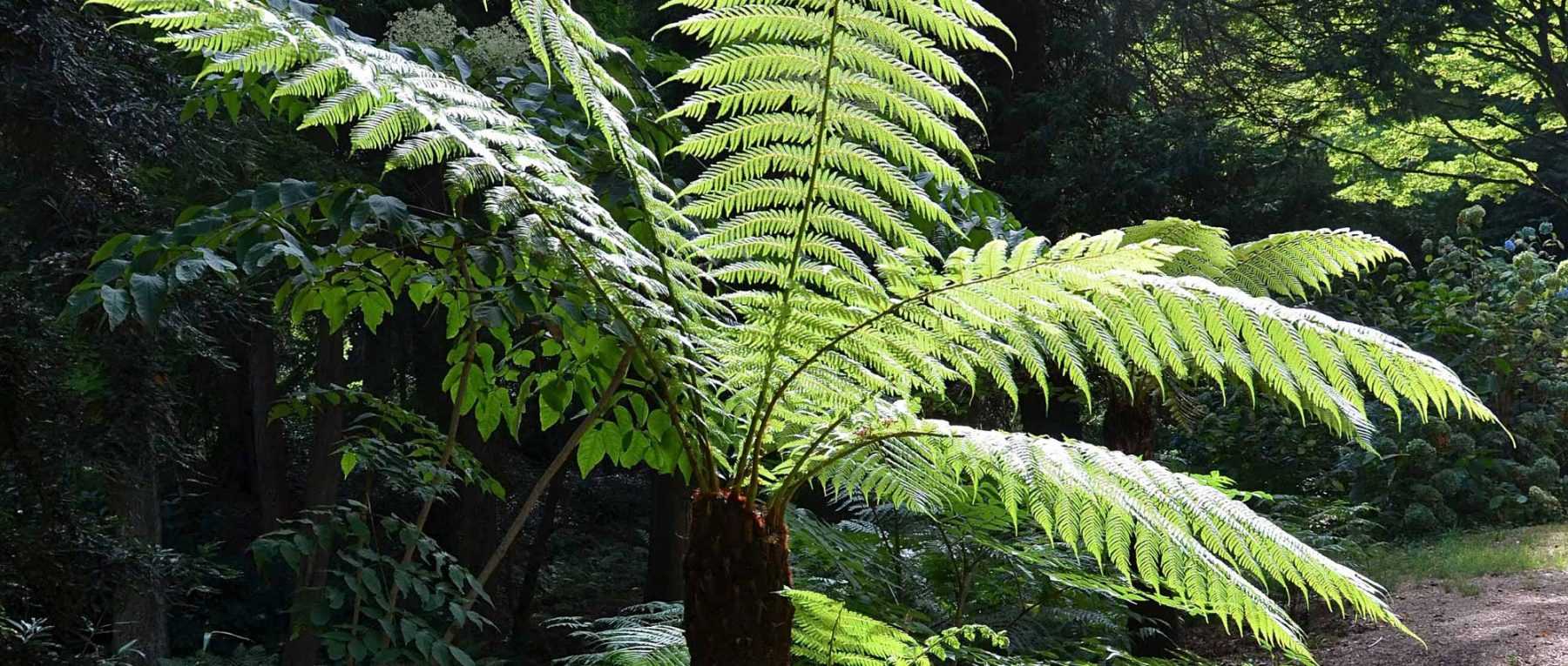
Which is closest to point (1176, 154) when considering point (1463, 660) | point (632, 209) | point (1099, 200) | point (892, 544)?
point (1099, 200)

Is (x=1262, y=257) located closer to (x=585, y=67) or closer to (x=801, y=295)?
(x=801, y=295)

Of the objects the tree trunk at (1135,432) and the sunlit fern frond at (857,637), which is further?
the tree trunk at (1135,432)

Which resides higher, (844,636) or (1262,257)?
(1262,257)

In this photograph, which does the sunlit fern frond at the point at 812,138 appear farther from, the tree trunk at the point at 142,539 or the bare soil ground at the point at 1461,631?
the bare soil ground at the point at 1461,631

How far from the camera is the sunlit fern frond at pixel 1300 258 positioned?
7.34 feet

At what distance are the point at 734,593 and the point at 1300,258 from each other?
1.53 metres

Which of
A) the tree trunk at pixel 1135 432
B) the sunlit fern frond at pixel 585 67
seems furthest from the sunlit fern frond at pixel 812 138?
the tree trunk at pixel 1135 432

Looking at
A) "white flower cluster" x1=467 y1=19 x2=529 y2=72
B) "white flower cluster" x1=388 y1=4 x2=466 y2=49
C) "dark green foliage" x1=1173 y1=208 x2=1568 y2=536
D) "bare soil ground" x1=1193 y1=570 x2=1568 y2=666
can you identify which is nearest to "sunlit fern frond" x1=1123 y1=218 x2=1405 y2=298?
"white flower cluster" x1=467 y1=19 x2=529 y2=72

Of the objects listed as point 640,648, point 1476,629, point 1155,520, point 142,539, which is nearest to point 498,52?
point 640,648

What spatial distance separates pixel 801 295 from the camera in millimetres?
1995

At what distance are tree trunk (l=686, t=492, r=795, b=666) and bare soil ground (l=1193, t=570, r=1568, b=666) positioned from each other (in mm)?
3173

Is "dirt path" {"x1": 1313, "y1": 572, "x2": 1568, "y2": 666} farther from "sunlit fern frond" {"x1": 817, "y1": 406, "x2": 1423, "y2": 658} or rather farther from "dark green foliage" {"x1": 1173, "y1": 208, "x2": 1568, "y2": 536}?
"sunlit fern frond" {"x1": 817, "y1": 406, "x2": 1423, "y2": 658}

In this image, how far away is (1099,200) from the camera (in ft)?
23.6

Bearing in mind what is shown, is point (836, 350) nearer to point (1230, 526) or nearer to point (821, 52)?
point (821, 52)
